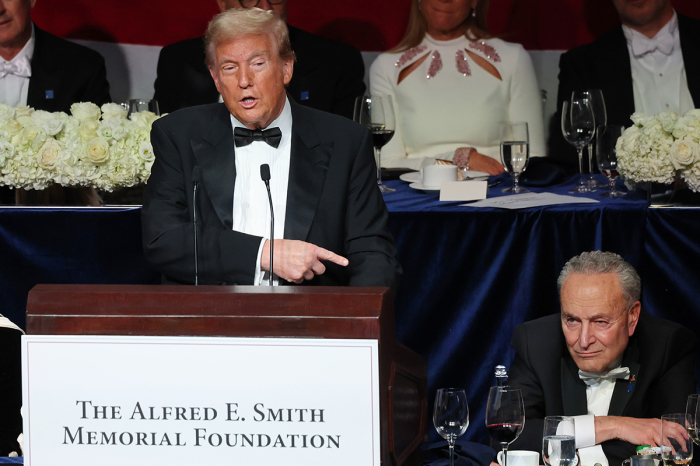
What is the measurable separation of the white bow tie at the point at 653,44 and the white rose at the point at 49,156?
112 inches

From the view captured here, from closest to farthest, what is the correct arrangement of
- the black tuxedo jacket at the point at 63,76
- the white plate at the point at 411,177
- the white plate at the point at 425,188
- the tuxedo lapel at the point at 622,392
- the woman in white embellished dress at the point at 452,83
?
the tuxedo lapel at the point at 622,392 → the white plate at the point at 425,188 → the white plate at the point at 411,177 → the woman in white embellished dress at the point at 452,83 → the black tuxedo jacket at the point at 63,76

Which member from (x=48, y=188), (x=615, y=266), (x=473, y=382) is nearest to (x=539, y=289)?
(x=473, y=382)

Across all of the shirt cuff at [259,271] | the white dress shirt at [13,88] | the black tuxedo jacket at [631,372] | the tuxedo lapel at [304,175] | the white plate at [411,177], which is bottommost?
the black tuxedo jacket at [631,372]

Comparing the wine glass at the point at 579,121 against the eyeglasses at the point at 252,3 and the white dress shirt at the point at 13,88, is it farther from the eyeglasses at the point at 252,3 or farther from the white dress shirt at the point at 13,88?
the white dress shirt at the point at 13,88

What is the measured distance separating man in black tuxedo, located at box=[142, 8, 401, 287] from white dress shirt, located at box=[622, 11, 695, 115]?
2555 millimetres

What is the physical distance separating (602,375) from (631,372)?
77mm

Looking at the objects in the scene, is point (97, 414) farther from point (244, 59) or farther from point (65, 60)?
point (65, 60)

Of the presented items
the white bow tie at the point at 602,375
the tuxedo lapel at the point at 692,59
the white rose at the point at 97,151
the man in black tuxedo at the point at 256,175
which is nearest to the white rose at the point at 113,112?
the white rose at the point at 97,151

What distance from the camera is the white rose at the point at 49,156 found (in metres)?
2.92

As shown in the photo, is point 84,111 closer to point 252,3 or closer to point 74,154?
point 74,154

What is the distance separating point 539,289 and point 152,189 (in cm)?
130

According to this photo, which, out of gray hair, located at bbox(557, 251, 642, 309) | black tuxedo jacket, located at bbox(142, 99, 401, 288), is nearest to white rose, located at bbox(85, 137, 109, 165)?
black tuxedo jacket, located at bbox(142, 99, 401, 288)

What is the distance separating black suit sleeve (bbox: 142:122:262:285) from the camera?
75.7 inches

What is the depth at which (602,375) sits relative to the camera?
225cm
